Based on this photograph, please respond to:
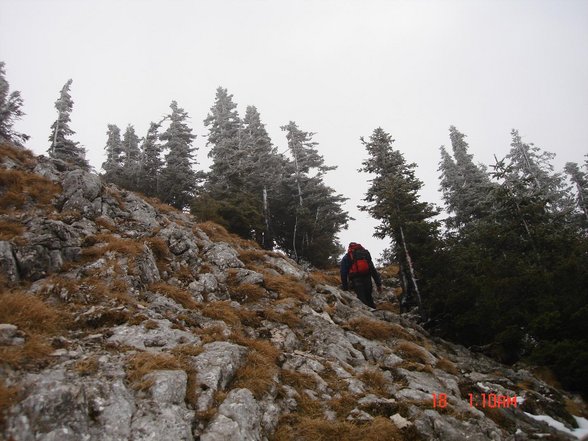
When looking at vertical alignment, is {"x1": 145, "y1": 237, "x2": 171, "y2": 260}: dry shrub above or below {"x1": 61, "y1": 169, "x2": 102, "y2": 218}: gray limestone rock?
below

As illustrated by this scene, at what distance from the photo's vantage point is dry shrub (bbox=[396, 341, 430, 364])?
1060 centimetres

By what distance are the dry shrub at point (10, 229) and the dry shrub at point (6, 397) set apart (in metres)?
6.50

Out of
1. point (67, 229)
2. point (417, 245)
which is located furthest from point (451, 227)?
point (67, 229)

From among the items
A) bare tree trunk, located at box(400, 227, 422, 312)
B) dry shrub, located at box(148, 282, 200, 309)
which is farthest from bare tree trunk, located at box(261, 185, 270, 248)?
dry shrub, located at box(148, 282, 200, 309)

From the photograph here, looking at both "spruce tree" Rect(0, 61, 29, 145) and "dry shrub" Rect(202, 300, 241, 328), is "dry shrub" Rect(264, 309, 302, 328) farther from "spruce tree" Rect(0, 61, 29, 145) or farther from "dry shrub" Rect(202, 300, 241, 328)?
"spruce tree" Rect(0, 61, 29, 145)

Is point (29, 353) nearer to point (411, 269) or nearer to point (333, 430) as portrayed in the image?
point (333, 430)

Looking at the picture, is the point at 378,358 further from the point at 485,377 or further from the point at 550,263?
the point at 550,263

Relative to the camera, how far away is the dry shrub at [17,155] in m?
15.4

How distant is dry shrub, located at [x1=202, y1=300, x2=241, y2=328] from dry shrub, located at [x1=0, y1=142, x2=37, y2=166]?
11881 mm

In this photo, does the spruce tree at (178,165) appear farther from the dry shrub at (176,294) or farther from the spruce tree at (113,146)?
the dry shrub at (176,294)

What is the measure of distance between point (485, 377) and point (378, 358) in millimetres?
3201

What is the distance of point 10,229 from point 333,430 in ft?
34.6

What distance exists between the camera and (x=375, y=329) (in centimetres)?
1198

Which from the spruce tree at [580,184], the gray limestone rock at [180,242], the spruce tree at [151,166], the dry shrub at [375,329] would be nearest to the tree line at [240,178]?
the spruce tree at [151,166]
